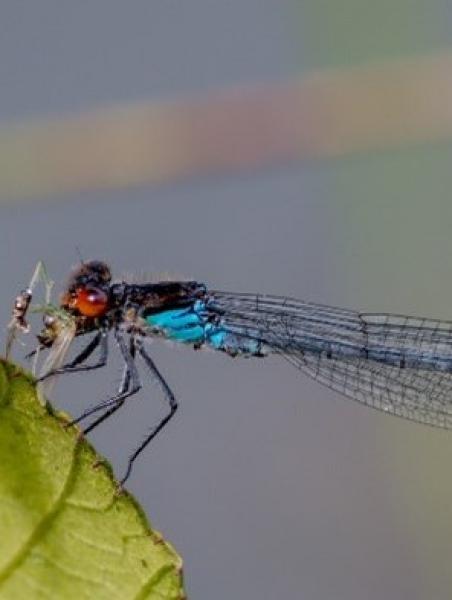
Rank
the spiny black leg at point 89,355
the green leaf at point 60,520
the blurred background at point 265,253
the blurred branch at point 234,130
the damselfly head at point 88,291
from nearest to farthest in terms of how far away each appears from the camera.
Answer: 1. the green leaf at point 60,520
2. the spiny black leg at point 89,355
3. the damselfly head at point 88,291
4. the blurred branch at point 234,130
5. the blurred background at point 265,253

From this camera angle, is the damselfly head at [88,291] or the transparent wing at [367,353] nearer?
the damselfly head at [88,291]

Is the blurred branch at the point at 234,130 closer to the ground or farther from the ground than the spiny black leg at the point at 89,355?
farther from the ground

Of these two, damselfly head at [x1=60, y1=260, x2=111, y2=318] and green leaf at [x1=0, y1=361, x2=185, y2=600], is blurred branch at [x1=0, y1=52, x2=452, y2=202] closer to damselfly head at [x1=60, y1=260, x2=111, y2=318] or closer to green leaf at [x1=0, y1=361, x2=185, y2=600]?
damselfly head at [x1=60, y1=260, x2=111, y2=318]

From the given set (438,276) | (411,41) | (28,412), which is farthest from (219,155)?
(28,412)

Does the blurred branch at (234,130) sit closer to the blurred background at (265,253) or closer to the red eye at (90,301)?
the blurred background at (265,253)

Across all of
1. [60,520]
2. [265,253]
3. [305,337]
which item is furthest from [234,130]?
[60,520]

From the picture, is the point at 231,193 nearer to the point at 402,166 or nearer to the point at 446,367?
the point at 402,166

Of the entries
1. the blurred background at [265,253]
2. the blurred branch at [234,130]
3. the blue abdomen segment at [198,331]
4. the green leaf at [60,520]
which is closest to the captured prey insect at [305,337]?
the blue abdomen segment at [198,331]
